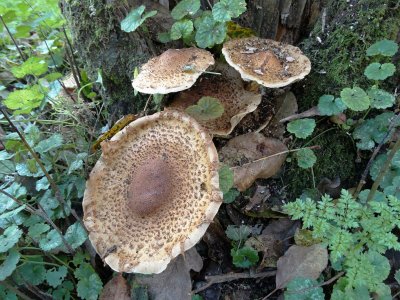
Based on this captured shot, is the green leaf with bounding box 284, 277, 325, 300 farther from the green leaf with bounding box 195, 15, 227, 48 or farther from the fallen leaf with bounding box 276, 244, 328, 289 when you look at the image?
the green leaf with bounding box 195, 15, 227, 48

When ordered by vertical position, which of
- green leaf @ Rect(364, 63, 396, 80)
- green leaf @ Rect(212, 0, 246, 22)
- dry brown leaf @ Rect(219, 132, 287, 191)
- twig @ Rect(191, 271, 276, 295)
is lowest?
twig @ Rect(191, 271, 276, 295)

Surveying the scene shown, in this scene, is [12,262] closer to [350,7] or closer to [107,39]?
[107,39]

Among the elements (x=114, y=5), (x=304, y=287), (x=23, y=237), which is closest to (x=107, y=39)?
(x=114, y=5)

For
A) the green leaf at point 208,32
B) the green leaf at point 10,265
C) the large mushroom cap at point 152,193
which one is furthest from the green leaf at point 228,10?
the green leaf at point 10,265

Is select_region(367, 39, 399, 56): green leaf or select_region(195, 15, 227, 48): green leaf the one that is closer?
select_region(367, 39, 399, 56): green leaf

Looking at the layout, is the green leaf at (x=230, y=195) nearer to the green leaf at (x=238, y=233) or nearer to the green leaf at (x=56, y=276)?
the green leaf at (x=238, y=233)

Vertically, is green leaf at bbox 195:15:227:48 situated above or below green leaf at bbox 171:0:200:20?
below

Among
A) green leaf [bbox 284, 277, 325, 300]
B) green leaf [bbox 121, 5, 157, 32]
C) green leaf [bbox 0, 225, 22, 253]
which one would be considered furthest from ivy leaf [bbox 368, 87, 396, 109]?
green leaf [bbox 0, 225, 22, 253]
